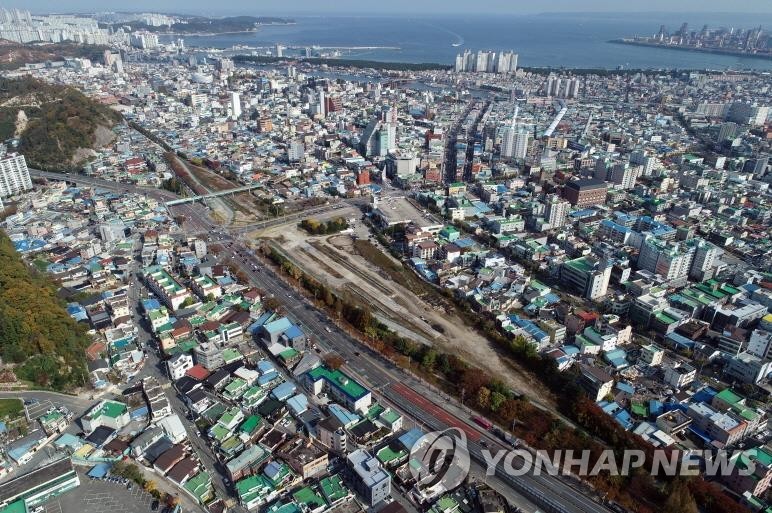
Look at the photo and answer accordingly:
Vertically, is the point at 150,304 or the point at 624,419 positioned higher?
the point at 150,304

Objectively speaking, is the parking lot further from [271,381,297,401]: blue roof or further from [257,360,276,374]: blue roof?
[257,360,276,374]: blue roof

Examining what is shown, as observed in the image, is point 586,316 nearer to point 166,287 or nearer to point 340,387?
Answer: point 340,387

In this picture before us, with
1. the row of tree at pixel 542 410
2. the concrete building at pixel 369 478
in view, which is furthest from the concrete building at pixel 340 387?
the row of tree at pixel 542 410

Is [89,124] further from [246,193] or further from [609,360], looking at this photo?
[609,360]

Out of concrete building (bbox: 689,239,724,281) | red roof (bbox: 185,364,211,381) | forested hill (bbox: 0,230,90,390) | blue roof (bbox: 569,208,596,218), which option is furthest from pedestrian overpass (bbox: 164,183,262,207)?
concrete building (bbox: 689,239,724,281)

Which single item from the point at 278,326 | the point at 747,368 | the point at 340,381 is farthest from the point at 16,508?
the point at 747,368
